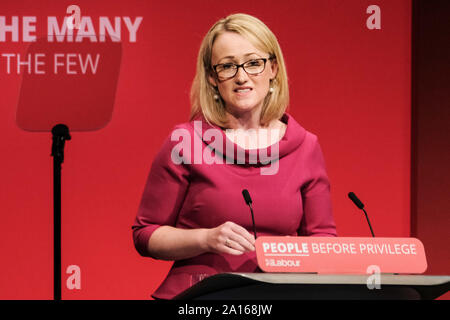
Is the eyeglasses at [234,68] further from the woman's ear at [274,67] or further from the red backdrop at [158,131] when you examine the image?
the red backdrop at [158,131]

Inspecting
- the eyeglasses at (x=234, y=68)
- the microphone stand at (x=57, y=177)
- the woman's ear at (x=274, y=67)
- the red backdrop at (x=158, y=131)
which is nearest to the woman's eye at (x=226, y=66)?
the eyeglasses at (x=234, y=68)

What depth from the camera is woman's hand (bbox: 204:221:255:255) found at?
5.30 ft

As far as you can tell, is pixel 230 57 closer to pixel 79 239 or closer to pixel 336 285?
pixel 336 285

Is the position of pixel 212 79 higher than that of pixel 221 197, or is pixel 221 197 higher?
pixel 212 79

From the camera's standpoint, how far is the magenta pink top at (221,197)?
6.18 feet

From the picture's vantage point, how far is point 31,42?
282 cm

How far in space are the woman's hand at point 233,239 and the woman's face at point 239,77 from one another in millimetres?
470

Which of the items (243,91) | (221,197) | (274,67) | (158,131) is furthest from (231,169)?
(158,131)

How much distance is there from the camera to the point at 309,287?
1373 mm

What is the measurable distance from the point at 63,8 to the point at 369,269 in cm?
188

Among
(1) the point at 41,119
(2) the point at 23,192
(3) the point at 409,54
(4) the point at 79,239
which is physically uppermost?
(3) the point at 409,54

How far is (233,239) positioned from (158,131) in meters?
1.40

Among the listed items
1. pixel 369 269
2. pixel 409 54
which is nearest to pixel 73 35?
pixel 409 54

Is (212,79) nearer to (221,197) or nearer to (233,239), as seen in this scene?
(221,197)
